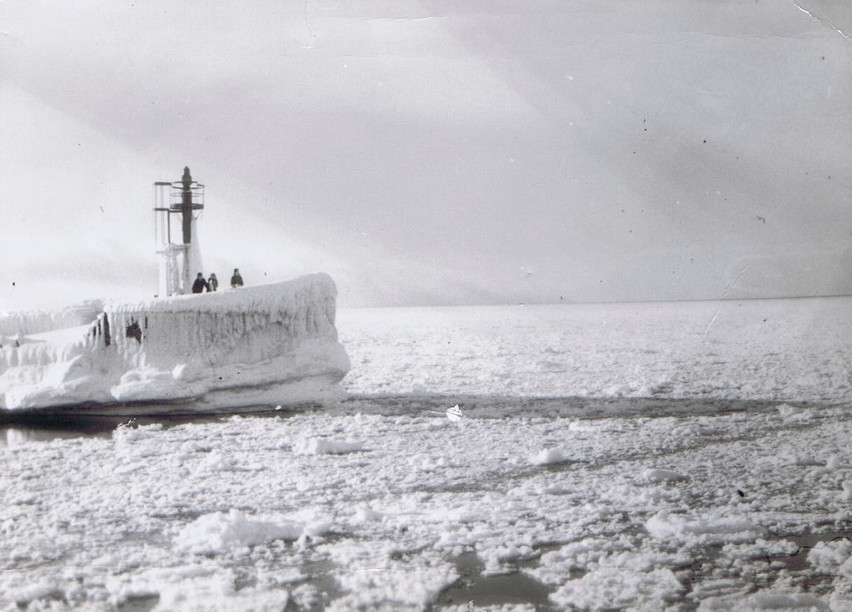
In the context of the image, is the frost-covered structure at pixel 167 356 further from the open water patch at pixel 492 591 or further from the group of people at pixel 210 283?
the open water patch at pixel 492 591

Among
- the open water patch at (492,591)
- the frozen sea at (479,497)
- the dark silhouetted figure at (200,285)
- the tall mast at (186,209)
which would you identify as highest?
the tall mast at (186,209)

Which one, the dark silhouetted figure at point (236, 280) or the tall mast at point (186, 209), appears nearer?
the tall mast at point (186, 209)

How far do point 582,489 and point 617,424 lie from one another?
1.75 m

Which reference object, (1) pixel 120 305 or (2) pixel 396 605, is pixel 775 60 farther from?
(1) pixel 120 305

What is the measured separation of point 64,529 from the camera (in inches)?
155

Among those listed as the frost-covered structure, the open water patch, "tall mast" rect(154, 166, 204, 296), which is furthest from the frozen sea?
"tall mast" rect(154, 166, 204, 296)

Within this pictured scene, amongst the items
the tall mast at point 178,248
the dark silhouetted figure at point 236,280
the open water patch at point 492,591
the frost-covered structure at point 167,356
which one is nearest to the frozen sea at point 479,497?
the open water patch at point 492,591

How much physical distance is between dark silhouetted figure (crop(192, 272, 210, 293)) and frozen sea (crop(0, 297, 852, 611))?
51.3 inches

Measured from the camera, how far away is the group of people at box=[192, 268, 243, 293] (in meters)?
7.14

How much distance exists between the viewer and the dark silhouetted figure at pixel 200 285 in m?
7.39

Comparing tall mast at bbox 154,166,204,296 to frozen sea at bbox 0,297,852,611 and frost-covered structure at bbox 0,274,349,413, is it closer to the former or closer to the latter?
frost-covered structure at bbox 0,274,349,413

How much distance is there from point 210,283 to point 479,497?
4.24 meters

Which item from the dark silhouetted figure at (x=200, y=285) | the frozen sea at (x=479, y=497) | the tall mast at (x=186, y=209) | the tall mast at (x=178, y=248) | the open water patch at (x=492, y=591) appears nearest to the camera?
the open water patch at (x=492, y=591)

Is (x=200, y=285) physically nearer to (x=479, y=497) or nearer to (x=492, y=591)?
(x=479, y=497)
